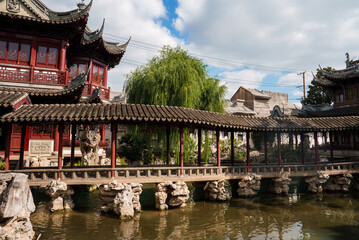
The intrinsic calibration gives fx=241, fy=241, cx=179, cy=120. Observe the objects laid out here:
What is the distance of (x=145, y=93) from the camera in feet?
56.1

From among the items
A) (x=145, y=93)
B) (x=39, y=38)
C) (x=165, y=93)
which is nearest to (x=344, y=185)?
(x=165, y=93)

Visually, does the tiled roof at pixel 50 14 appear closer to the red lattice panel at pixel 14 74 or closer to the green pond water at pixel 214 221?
the red lattice panel at pixel 14 74

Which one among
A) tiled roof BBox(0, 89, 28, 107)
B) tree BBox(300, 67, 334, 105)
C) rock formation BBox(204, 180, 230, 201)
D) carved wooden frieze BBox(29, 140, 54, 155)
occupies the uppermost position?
tree BBox(300, 67, 334, 105)

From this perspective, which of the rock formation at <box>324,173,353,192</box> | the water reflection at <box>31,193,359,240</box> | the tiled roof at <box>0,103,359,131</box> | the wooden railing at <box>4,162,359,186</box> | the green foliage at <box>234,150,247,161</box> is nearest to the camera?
the water reflection at <box>31,193,359,240</box>

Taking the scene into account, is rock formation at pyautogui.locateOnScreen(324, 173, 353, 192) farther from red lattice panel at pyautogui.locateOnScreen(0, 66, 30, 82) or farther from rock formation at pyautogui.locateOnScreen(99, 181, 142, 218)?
red lattice panel at pyautogui.locateOnScreen(0, 66, 30, 82)

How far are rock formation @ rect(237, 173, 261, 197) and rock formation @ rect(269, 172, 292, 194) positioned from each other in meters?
1.54

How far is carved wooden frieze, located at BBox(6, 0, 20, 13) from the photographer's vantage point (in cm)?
1250

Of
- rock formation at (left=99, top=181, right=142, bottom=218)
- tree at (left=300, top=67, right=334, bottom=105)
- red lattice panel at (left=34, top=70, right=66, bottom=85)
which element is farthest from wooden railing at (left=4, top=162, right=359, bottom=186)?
tree at (left=300, top=67, right=334, bottom=105)

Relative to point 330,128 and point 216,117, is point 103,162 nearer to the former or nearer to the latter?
point 216,117

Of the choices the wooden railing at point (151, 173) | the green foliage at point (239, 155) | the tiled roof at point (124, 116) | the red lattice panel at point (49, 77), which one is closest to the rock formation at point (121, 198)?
the wooden railing at point (151, 173)

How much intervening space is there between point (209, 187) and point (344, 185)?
8.58 metres

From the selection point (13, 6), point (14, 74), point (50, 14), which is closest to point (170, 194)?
point (14, 74)

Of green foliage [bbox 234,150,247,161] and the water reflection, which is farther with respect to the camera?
green foliage [bbox 234,150,247,161]

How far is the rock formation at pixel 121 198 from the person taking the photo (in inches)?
355
